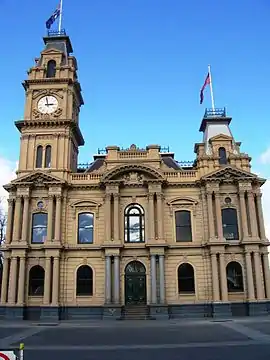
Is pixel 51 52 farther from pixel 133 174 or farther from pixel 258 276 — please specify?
pixel 258 276

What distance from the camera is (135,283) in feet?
115

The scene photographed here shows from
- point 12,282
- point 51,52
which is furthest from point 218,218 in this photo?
point 51,52

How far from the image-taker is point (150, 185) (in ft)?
119

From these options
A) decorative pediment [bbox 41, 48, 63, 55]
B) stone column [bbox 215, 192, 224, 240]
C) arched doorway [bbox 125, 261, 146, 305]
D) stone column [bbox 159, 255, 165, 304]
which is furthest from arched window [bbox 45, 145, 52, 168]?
stone column [bbox 215, 192, 224, 240]

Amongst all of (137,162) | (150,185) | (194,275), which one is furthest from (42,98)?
(194,275)

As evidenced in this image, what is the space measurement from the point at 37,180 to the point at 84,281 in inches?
413

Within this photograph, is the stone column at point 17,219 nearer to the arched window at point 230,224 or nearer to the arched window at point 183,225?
the arched window at point 183,225

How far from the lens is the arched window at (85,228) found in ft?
119

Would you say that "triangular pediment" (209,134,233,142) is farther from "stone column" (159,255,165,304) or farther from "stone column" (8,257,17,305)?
"stone column" (8,257,17,305)

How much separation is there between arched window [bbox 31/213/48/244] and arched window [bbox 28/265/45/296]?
248 cm

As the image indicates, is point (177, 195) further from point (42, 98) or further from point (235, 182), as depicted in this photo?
point (42, 98)

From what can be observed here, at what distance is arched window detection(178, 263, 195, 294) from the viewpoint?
34.8 metres

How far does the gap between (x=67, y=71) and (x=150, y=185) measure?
1564cm

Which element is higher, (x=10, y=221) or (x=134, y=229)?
(x=10, y=221)
